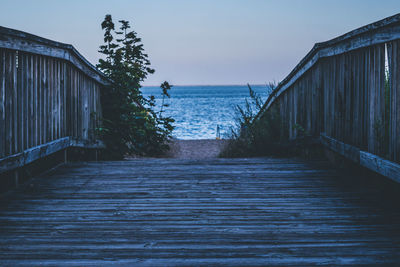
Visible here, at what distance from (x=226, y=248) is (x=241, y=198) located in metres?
1.15

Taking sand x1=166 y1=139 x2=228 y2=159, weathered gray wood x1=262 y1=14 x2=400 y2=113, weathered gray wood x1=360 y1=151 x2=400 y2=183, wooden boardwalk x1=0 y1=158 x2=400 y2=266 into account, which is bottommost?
sand x1=166 y1=139 x2=228 y2=159

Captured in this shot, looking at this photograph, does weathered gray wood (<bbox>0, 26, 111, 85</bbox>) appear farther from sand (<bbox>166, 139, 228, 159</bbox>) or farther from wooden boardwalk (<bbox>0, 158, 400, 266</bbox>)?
sand (<bbox>166, 139, 228, 159</bbox>)

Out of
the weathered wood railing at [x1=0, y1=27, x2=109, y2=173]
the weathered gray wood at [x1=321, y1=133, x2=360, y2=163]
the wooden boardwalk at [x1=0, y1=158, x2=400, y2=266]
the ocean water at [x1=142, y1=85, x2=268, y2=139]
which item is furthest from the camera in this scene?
the ocean water at [x1=142, y1=85, x2=268, y2=139]

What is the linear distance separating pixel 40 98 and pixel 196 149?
793 cm

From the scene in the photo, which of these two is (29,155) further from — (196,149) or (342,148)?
(196,149)

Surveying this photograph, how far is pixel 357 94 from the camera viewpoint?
4047 millimetres

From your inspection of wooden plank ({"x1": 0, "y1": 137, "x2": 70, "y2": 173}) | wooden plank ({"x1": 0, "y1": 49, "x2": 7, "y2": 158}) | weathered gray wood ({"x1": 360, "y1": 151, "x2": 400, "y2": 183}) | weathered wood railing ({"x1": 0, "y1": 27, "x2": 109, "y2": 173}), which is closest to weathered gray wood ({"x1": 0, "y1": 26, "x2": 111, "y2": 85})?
weathered wood railing ({"x1": 0, "y1": 27, "x2": 109, "y2": 173})

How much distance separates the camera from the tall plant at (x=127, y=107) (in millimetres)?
7031

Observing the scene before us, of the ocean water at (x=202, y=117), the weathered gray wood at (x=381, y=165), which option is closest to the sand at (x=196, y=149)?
the ocean water at (x=202, y=117)

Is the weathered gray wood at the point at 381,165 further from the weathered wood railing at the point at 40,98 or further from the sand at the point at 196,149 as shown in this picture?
the sand at the point at 196,149

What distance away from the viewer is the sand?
10299mm

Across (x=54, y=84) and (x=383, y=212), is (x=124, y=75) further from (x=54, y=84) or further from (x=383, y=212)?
(x=383, y=212)

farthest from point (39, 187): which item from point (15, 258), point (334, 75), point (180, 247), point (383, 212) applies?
point (334, 75)

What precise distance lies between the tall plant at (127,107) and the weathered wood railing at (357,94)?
2.93 m
